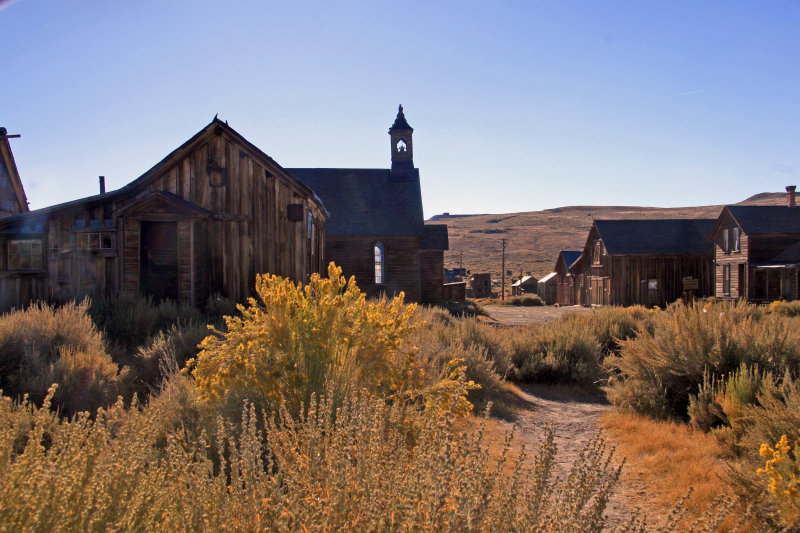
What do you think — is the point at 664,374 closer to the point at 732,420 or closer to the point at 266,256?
the point at 732,420

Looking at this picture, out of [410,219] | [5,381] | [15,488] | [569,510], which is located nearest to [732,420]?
[569,510]

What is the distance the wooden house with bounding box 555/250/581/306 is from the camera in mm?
45062

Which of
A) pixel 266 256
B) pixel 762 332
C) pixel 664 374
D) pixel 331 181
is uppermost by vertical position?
pixel 331 181

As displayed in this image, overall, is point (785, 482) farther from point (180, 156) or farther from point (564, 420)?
point (180, 156)

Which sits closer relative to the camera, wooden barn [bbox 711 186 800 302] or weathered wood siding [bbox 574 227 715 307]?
wooden barn [bbox 711 186 800 302]

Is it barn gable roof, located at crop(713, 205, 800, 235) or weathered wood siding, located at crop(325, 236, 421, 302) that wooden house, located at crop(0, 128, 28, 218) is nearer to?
weathered wood siding, located at crop(325, 236, 421, 302)

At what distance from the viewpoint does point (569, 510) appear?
265 centimetres

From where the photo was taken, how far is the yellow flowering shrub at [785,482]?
139 inches

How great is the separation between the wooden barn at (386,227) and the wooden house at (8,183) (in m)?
11.5

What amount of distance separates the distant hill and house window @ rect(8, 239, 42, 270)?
201 feet

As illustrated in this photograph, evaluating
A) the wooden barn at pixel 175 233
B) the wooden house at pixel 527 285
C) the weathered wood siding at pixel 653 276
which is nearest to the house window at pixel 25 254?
the wooden barn at pixel 175 233

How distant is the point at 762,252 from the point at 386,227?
778 inches

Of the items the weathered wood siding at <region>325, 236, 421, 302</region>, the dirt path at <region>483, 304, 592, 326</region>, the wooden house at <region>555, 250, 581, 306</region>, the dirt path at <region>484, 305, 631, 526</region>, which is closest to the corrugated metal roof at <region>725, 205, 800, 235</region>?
the dirt path at <region>483, 304, 592, 326</region>

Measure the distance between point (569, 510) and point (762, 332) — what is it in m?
→ 5.36
